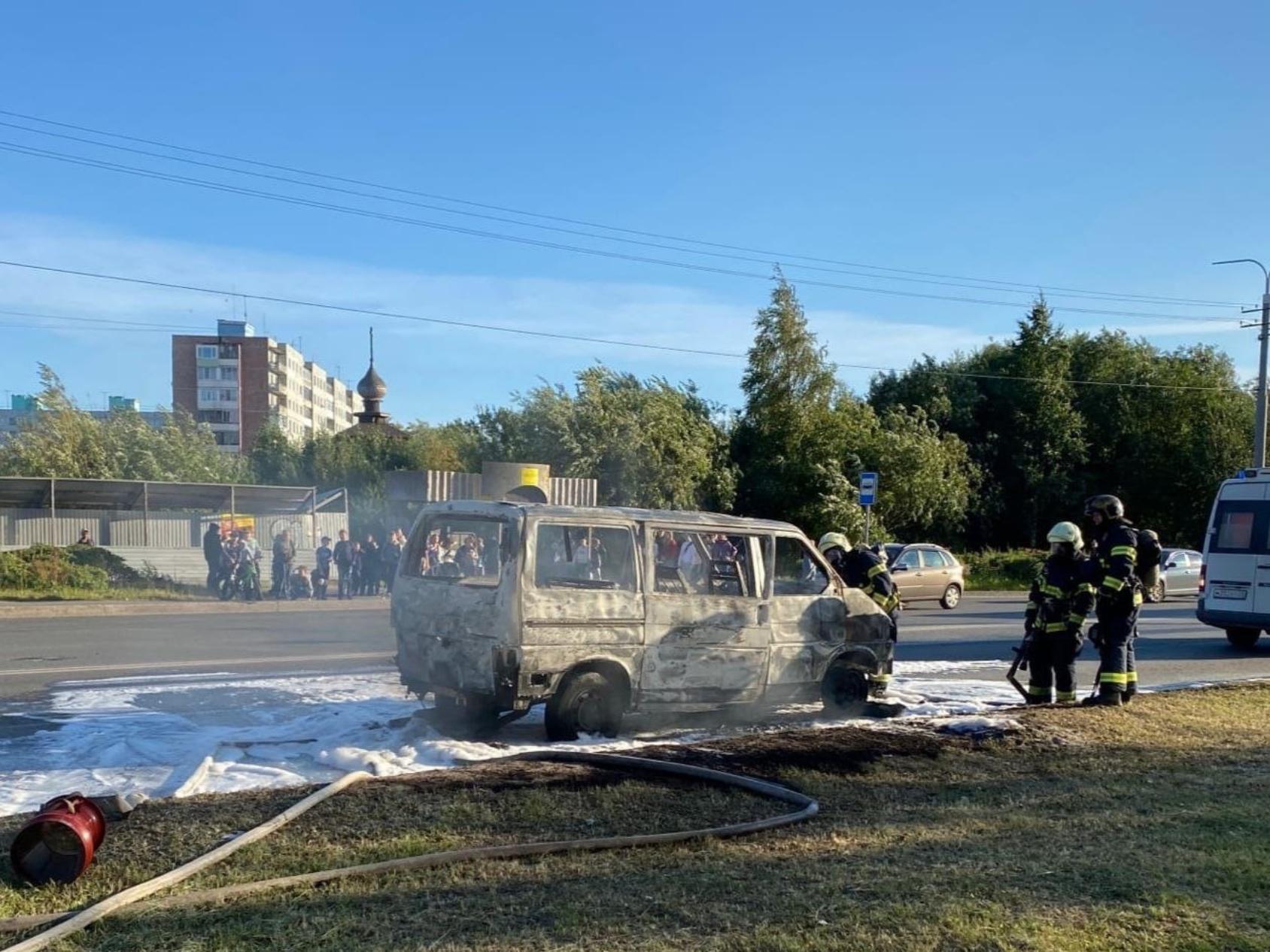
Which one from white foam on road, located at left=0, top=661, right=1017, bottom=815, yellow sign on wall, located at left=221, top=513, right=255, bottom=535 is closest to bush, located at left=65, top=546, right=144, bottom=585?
yellow sign on wall, located at left=221, top=513, right=255, bottom=535

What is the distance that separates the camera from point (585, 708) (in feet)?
27.7

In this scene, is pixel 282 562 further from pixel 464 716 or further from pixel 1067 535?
pixel 1067 535

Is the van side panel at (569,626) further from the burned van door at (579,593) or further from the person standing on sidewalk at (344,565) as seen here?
the person standing on sidewalk at (344,565)

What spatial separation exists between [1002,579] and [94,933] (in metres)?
32.6

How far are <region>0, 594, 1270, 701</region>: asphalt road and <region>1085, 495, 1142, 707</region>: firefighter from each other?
2.79 m

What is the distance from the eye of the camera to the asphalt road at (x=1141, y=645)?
45.5 feet

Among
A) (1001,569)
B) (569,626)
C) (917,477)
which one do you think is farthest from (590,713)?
(917,477)

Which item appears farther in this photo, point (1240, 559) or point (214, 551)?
point (214, 551)

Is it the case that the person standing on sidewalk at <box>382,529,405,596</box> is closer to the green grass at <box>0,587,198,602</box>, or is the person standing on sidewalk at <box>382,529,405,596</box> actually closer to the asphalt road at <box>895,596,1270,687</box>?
the green grass at <box>0,587,198,602</box>

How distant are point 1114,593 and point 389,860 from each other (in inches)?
281

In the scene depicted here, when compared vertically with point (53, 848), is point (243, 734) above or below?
below

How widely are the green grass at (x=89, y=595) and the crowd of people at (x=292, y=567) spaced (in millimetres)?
841

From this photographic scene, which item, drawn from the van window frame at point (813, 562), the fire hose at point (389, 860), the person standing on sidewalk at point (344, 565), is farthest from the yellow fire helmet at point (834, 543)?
the person standing on sidewalk at point (344, 565)

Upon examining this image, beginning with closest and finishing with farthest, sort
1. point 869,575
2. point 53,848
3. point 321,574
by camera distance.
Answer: point 53,848 < point 869,575 < point 321,574
